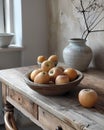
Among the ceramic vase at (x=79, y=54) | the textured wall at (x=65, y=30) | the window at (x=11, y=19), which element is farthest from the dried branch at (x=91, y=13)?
the window at (x=11, y=19)

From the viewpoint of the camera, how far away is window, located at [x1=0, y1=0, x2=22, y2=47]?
1.99 meters

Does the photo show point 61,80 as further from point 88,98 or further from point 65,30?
point 65,30

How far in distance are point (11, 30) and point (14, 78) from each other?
31.1 inches

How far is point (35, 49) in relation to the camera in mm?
2057

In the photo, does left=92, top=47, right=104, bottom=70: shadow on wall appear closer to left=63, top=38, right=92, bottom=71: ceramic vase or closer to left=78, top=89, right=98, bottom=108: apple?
left=63, top=38, right=92, bottom=71: ceramic vase

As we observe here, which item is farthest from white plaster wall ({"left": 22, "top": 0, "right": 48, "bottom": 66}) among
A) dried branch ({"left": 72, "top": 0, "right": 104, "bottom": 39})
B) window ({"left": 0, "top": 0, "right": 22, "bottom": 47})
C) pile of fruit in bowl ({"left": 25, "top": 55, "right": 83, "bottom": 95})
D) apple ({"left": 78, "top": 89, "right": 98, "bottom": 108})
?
apple ({"left": 78, "top": 89, "right": 98, "bottom": 108})

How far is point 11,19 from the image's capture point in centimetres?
206

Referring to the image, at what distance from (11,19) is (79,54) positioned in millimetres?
823

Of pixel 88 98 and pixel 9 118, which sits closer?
pixel 88 98

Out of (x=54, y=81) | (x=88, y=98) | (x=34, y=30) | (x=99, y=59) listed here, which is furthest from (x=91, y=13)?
(x=88, y=98)

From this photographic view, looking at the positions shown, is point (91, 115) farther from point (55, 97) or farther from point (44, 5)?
point (44, 5)

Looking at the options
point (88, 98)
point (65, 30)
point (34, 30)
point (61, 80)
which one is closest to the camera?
point (88, 98)

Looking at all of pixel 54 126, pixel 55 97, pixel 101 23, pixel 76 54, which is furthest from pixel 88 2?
pixel 54 126

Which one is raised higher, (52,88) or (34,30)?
(34,30)
